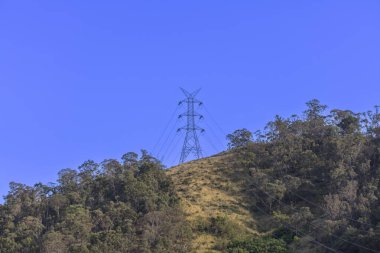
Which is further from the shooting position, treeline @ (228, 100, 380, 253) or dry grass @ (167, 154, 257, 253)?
dry grass @ (167, 154, 257, 253)

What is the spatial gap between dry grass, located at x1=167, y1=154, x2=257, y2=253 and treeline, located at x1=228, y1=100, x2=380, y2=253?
1.82 m

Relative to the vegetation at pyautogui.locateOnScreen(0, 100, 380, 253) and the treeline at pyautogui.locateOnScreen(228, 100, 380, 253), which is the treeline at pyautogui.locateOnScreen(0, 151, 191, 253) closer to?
the vegetation at pyautogui.locateOnScreen(0, 100, 380, 253)

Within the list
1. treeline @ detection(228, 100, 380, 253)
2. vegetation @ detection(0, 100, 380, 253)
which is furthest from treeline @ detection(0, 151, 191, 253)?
treeline @ detection(228, 100, 380, 253)

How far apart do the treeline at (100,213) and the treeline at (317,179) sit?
456 inches

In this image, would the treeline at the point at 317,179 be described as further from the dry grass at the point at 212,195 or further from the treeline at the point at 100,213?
the treeline at the point at 100,213

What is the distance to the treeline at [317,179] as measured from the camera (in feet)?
182

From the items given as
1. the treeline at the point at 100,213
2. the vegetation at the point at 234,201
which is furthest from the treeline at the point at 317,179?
the treeline at the point at 100,213

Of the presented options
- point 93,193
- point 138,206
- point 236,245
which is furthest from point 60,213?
point 236,245

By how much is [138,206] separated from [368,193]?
84.6ft

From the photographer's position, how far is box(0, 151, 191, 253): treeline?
190ft

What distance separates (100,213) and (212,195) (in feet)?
54.5

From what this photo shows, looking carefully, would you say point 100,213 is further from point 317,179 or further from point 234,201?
point 317,179

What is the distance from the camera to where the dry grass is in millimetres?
64606

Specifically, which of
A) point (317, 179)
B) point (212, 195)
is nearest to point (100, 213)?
point (212, 195)
